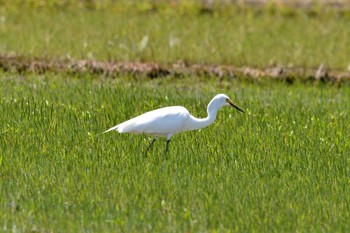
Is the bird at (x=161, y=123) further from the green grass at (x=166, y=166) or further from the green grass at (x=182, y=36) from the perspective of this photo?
the green grass at (x=182, y=36)

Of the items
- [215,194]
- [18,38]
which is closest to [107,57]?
[18,38]

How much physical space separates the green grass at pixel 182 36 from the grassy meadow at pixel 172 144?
0.03 meters

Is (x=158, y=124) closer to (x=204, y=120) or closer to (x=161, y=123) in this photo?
(x=161, y=123)

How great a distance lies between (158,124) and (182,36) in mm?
6739

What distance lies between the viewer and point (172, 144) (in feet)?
28.9

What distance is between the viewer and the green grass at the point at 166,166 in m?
6.75

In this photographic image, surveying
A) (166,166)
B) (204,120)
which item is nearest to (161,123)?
(204,120)

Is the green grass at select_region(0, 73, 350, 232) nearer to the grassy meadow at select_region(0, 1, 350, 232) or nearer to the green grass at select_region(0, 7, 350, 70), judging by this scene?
the grassy meadow at select_region(0, 1, 350, 232)

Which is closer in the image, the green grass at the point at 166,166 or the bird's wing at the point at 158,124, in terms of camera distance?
the green grass at the point at 166,166

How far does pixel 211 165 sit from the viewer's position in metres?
8.09

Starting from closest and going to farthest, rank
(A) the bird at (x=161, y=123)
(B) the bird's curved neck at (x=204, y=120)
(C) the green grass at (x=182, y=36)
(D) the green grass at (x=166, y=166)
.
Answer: (D) the green grass at (x=166, y=166)
(A) the bird at (x=161, y=123)
(B) the bird's curved neck at (x=204, y=120)
(C) the green grass at (x=182, y=36)

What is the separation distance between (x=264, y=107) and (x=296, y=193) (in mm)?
3462

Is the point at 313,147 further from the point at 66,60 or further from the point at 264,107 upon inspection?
the point at 66,60

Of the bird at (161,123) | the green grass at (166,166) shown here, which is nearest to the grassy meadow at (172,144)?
the green grass at (166,166)
